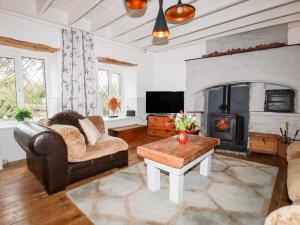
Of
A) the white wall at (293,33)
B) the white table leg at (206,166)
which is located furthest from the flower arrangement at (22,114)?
the white wall at (293,33)

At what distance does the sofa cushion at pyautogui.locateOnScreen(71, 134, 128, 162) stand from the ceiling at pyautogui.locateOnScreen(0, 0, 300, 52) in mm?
2288

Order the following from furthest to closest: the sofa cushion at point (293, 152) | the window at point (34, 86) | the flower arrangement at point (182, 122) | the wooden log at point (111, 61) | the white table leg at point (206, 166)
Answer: the wooden log at point (111, 61) → the window at point (34, 86) → the white table leg at point (206, 166) → the flower arrangement at point (182, 122) → the sofa cushion at point (293, 152)

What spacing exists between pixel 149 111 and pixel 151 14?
281 cm

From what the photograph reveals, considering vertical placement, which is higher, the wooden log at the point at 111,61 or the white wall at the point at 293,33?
the white wall at the point at 293,33

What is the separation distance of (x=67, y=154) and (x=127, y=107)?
327 cm

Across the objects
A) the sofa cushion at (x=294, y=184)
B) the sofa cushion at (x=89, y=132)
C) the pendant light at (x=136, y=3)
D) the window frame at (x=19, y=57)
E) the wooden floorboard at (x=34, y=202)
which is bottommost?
the wooden floorboard at (x=34, y=202)

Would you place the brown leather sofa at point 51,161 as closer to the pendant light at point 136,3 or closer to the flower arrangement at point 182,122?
the flower arrangement at point 182,122

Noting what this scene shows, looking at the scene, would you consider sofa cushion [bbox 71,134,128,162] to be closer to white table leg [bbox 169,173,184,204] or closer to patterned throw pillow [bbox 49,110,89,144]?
patterned throw pillow [bbox 49,110,89,144]

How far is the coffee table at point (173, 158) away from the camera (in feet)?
6.57

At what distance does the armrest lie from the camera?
6.59 ft

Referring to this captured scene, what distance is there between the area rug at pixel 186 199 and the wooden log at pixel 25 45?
8.78 ft

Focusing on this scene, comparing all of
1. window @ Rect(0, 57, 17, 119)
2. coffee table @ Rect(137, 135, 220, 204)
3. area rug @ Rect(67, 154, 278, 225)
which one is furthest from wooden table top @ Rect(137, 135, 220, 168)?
window @ Rect(0, 57, 17, 119)

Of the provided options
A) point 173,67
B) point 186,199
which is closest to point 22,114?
point 186,199

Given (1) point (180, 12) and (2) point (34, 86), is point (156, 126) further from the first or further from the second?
(1) point (180, 12)
